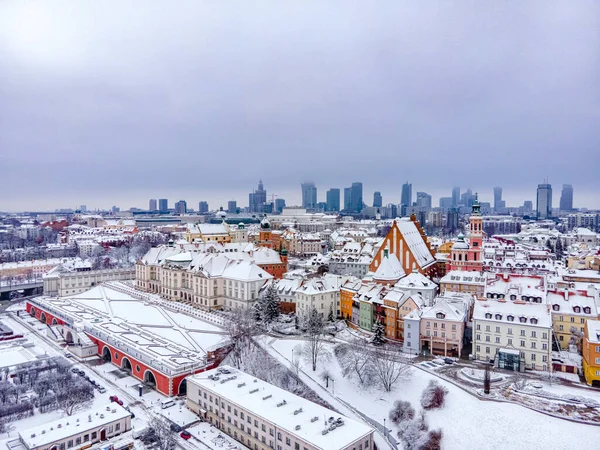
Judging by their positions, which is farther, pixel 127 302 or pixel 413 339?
pixel 127 302

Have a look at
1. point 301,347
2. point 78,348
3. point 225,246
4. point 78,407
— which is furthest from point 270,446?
point 225,246

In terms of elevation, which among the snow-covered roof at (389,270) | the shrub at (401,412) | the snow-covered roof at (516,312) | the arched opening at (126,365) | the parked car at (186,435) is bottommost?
the parked car at (186,435)

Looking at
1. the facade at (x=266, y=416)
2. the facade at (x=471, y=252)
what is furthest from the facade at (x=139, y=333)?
the facade at (x=471, y=252)

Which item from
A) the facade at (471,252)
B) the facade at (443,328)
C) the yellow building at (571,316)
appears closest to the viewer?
the yellow building at (571,316)

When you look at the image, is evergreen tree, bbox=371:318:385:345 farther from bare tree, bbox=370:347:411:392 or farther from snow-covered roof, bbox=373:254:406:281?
snow-covered roof, bbox=373:254:406:281

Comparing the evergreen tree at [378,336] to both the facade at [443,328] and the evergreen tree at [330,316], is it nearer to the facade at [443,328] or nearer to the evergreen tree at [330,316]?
the facade at [443,328]

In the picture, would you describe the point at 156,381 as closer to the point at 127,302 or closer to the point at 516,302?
the point at 127,302
